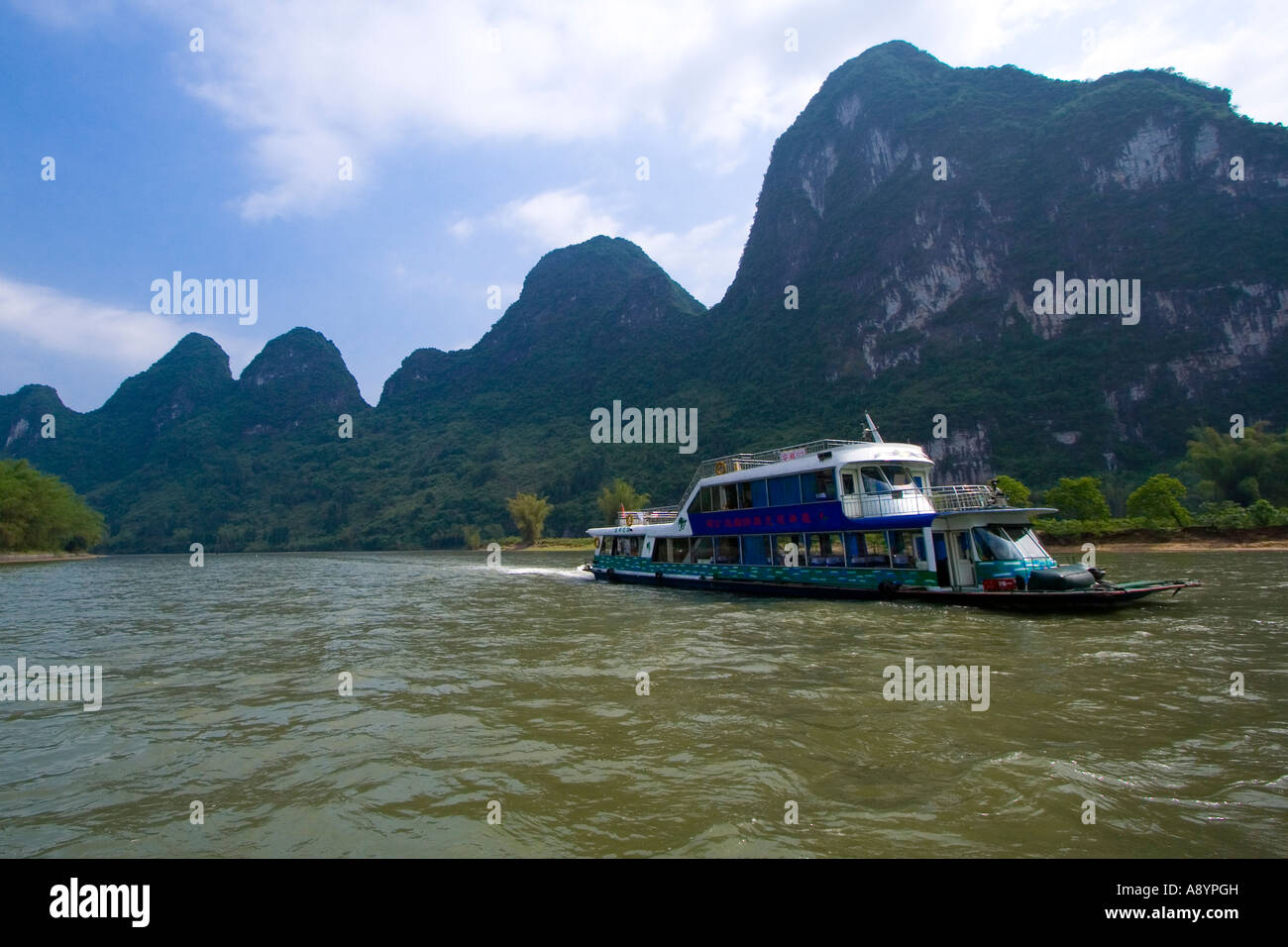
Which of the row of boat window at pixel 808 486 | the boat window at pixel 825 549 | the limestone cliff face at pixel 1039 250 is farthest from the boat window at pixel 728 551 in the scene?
the limestone cliff face at pixel 1039 250

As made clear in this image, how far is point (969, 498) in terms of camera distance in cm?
1839

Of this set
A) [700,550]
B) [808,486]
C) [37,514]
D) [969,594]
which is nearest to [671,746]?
[969,594]

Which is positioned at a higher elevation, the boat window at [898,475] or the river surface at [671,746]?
the boat window at [898,475]

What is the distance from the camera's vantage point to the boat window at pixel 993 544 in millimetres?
16984

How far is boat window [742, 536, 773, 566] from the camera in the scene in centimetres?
2294

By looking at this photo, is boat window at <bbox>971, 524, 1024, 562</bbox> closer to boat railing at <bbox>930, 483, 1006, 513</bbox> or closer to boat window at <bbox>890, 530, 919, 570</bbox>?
boat railing at <bbox>930, 483, 1006, 513</bbox>

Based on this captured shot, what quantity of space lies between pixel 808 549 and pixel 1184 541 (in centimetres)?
3378

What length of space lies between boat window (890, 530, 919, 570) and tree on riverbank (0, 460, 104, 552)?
292 feet

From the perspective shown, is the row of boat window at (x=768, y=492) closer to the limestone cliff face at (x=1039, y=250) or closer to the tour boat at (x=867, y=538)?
the tour boat at (x=867, y=538)

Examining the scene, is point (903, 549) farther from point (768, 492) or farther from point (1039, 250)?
point (1039, 250)

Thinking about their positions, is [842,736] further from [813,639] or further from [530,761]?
[813,639]

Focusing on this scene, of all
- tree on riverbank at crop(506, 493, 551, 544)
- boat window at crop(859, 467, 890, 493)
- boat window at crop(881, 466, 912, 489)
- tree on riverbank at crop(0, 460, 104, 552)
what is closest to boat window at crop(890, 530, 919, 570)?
boat window at crop(859, 467, 890, 493)

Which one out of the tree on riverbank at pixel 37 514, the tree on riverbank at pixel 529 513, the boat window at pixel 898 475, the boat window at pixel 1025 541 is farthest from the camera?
the tree on riverbank at pixel 529 513

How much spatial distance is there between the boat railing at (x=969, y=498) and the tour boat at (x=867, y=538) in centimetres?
4
